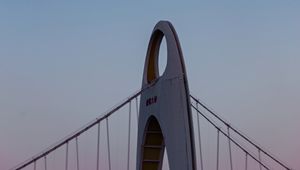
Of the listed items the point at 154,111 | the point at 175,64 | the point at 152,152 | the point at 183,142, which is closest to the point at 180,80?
the point at 175,64

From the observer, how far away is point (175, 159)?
108 feet

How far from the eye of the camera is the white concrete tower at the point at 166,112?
105ft

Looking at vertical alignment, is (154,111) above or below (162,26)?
below

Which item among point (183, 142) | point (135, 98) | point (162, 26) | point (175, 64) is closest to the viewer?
point (183, 142)

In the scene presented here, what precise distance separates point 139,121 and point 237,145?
7.11m

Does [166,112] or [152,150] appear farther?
[152,150]

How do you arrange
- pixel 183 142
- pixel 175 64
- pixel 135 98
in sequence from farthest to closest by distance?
pixel 135 98
pixel 175 64
pixel 183 142

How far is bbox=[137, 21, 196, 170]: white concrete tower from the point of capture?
32156 millimetres

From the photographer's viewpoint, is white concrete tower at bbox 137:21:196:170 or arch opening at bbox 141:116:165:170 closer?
white concrete tower at bbox 137:21:196:170

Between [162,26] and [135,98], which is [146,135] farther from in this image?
[162,26]

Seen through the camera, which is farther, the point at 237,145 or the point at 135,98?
the point at 135,98

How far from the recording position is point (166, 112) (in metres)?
35.5

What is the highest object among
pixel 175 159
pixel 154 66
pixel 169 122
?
pixel 154 66

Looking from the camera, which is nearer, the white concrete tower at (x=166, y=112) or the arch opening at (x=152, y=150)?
the white concrete tower at (x=166, y=112)
